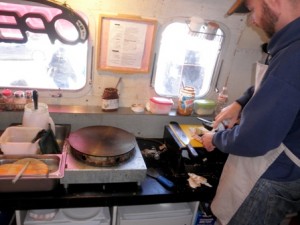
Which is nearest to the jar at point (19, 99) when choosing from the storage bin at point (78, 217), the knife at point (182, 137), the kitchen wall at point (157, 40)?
the kitchen wall at point (157, 40)

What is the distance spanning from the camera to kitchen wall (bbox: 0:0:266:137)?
1558mm

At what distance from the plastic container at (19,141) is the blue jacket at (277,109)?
97 cm

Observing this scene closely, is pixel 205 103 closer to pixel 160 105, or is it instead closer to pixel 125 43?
pixel 160 105

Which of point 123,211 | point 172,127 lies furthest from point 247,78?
point 123,211

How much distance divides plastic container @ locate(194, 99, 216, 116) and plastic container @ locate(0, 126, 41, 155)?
43.1 inches

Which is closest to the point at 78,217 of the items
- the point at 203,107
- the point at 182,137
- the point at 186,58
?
the point at 182,137

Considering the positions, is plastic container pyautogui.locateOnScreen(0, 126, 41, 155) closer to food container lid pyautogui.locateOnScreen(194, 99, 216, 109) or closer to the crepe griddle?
the crepe griddle

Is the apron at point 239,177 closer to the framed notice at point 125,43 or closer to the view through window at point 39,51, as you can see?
the framed notice at point 125,43

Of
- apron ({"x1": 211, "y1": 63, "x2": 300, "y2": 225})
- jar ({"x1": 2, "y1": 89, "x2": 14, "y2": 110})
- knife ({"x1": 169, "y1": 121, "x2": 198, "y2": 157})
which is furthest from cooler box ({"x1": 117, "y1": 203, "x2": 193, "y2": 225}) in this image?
jar ({"x1": 2, "y1": 89, "x2": 14, "y2": 110})

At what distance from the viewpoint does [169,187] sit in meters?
1.35

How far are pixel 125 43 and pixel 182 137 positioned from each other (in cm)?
71

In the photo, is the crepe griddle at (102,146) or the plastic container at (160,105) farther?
the plastic container at (160,105)

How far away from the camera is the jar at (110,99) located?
1.67 metres

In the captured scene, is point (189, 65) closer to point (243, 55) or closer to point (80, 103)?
point (243, 55)
